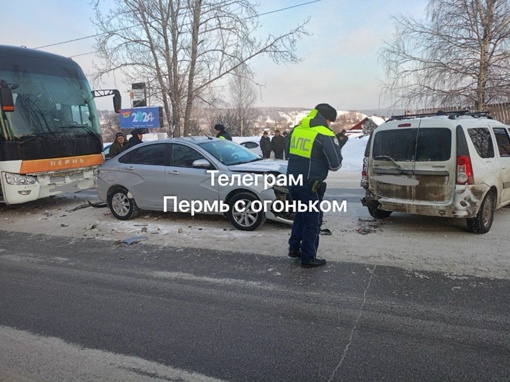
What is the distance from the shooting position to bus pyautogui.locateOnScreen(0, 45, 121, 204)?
26.0 ft

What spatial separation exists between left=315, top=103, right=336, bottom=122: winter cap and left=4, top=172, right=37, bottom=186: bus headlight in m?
6.47

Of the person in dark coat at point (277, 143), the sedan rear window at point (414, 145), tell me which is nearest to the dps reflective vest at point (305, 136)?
the sedan rear window at point (414, 145)

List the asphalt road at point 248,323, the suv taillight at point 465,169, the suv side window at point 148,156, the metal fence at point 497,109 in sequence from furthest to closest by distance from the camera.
→ the metal fence at point 497,109
the suv side window at point 148,156
the suv taillight at point 465,169
the asphalt road at point 248,323

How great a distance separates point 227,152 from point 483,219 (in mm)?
4238

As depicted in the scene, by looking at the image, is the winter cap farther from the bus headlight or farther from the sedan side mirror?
the bus headlight

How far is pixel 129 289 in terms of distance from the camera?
14.3 feet

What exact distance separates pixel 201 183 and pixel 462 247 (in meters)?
4.07

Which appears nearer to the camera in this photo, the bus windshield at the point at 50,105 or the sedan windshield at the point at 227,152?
the sedan windshield at the point at 227,152

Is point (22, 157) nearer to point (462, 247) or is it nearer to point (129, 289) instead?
point (129, 289)

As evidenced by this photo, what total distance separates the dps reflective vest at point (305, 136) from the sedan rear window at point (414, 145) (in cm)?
202

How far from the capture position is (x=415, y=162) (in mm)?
5871

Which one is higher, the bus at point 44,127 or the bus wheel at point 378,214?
the bus at point 44,127

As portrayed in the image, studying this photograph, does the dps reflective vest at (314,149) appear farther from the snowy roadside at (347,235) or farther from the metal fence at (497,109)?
the metal fence at (497,109)

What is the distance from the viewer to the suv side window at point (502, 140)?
20.7 ft
